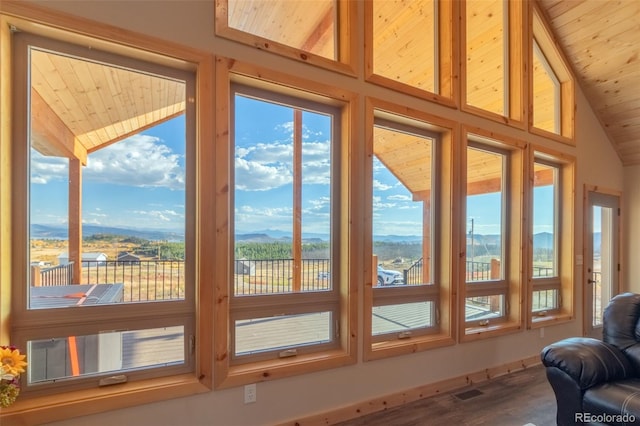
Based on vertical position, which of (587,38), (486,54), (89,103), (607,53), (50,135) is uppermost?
(587,38)

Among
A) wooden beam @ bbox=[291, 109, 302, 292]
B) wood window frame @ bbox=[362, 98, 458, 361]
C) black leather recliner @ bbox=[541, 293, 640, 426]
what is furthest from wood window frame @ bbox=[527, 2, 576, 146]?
wooden beam @ bbox=[291, 109, 302, 292]

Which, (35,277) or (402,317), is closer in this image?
(35,277)

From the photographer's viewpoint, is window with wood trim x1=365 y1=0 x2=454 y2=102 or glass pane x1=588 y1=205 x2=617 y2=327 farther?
glass pane x1=588 y1=205 x2=617 y2=327

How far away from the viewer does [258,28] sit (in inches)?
94.6

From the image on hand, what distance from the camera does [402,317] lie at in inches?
121

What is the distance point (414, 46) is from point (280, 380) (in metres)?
3.09

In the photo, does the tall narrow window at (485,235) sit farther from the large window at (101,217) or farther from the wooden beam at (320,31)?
the large window at (101,217)

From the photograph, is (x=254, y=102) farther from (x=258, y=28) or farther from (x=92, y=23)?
(x=92, y=23)

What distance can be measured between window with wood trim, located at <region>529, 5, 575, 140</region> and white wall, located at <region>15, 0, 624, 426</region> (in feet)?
2.90

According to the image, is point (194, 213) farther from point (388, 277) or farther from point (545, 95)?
point (545, 95)

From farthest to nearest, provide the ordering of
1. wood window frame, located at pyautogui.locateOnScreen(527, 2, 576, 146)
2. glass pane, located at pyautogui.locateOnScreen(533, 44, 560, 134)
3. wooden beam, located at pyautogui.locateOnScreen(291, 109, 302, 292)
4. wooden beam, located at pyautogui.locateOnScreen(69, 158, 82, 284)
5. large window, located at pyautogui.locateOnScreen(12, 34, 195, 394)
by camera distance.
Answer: glass pane, located at pyautogui.locateOnScreen(533, 44, 560, 134)
wood window frame, located at pyautogui.locateOnScreen(527, 2, 576, 146)
wooden beam, located at pyautogui.locateOnScreen(291, 109, 302, 292)
wooden beam, located at pyautogui.locateOnScreen(69, 158, 82, 284)
large window, located at pyautogui.locateOnScreen(12, 34, 195, 394)

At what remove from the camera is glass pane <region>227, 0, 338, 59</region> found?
237 centimetres

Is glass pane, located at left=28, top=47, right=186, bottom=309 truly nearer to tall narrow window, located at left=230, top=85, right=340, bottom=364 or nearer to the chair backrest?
tall narrow window, located at left=230, top=85, right=340, bottom=364

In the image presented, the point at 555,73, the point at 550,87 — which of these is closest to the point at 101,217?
the point at 550,87
